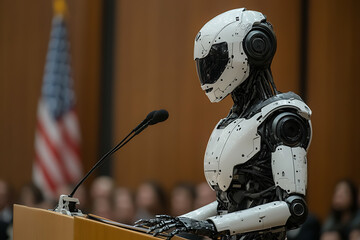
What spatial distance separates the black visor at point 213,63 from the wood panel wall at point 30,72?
5.67 m

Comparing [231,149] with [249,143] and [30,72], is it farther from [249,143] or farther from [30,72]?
[30,72]

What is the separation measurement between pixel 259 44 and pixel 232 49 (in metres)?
0.11

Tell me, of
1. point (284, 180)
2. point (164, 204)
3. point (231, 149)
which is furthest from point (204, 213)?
point (164, 204)

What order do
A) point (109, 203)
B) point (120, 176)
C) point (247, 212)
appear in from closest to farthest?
point (247, 212)
point (109, 203)
point (120, 176)

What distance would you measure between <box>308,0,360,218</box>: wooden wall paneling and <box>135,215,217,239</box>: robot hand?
417cm

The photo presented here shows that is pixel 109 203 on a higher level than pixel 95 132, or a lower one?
lower

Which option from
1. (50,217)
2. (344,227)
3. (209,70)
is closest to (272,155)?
(209,70)

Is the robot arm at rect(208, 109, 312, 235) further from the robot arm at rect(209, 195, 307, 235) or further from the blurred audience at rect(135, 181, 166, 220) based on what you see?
the blurred audience at rect(135, 181, 166, 220)

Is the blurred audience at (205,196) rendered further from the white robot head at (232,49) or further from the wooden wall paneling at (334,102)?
the white robot head at (232,49)

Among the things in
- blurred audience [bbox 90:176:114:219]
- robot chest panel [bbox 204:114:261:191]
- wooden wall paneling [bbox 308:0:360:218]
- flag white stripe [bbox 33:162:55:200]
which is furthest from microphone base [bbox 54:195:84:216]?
flag white stripe [bbox 33:162:55:200]

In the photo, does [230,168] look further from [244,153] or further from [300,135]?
[300,135]

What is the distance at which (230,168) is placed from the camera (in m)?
2.78

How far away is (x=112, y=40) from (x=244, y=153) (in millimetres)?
5877

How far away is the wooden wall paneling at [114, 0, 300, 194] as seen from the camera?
750 centimetres
